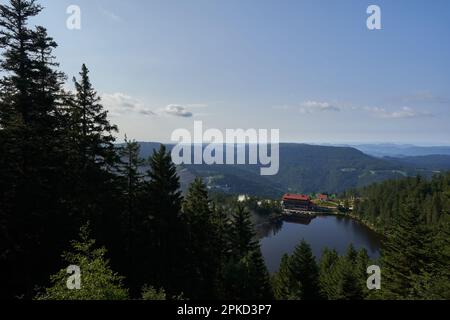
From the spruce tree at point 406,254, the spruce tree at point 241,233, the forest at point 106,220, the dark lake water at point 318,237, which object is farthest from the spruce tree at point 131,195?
the dark lake water at point 318,237

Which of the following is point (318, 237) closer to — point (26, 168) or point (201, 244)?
point (201, 244)

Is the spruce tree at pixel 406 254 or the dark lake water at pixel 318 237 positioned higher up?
the spruce tree at pixel 406 254

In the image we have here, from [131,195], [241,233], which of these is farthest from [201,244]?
[131,195]

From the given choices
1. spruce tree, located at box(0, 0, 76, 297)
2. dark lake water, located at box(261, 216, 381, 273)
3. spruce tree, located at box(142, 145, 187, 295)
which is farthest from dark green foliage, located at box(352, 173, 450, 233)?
spruce tree, located at box(0, 0, 76, 297)

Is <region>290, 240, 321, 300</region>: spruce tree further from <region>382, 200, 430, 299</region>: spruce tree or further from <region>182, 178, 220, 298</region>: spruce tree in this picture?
<region>182, 178, 220, 298</region>: spruce tree

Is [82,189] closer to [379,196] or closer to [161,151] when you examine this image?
[161,151]

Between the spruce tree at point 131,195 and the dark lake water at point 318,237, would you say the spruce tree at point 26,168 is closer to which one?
Result: the spruce tree at point 131,195
